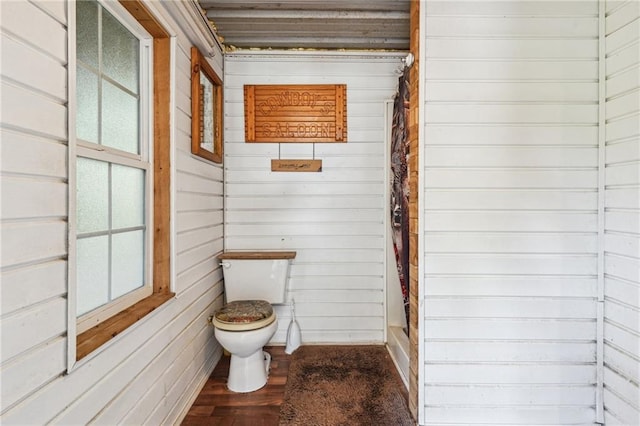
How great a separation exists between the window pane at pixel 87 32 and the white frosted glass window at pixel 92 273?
2.21ft

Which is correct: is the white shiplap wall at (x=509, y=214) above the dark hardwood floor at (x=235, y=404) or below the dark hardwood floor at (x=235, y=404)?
above

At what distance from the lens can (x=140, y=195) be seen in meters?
1.47

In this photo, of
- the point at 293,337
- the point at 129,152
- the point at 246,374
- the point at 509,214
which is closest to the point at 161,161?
the point at 129,152

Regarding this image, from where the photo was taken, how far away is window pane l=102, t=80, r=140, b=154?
124 centimetres

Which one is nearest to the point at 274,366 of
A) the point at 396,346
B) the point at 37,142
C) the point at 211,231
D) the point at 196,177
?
the point at 396,346

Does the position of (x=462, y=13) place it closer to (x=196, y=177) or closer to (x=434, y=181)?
(x=434, y=181)

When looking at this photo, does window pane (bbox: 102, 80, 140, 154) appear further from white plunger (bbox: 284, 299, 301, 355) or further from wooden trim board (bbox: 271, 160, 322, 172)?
Result: white plunger (bbox: 284, 299, 301, 355)

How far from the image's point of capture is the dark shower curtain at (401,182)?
1.88 m

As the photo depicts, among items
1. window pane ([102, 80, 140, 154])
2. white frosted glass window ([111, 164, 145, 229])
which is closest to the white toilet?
white frosted glass window ([111, 164, 145, 229])

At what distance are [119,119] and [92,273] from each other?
659mm

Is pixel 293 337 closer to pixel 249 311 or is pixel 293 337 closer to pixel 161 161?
pixel 249 311

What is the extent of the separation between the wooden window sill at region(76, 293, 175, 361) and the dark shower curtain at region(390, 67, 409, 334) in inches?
53.4

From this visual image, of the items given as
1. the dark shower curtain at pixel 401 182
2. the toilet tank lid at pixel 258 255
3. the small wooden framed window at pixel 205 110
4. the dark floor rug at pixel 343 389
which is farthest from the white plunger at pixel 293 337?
the small wooden framed window at pixel 205 110

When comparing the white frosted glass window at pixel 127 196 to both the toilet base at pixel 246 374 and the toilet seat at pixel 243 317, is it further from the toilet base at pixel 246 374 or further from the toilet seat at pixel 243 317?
the toilet base at pixel 246 374
